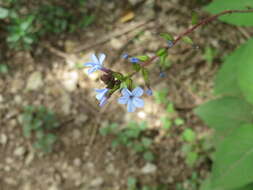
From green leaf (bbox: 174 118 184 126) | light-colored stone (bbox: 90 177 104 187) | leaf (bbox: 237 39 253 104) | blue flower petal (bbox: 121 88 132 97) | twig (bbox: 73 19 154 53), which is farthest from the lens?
twig (bbox: 73 19 154 53)

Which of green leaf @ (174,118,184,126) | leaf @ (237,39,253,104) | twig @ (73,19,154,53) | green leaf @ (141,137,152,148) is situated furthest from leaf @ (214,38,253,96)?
twig @ (73,19,154,53)

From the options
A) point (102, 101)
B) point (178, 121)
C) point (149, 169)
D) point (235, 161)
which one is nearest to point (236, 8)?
point (235, 161)

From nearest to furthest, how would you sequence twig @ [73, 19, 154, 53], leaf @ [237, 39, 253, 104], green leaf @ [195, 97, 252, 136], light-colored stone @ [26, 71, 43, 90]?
leaf @ [237, 39, 253, 104], green leaf @ [195, 97, 252, 136], light-colored stone @ [26, 71, 43, 90], twig @ [73, 19, 154, 53]

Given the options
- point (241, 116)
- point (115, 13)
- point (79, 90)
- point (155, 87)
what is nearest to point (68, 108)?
→ point (79, 90)

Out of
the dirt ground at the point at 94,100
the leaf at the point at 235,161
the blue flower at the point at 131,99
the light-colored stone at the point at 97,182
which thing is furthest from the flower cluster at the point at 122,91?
the light-colored stone at the point at 97,182

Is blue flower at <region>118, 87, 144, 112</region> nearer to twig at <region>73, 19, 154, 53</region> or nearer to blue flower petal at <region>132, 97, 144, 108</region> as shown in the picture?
blue flower petal at <region>132, 97, 144, 108</region>

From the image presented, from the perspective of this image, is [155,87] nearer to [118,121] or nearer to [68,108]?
[118,121]
